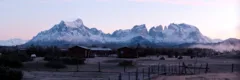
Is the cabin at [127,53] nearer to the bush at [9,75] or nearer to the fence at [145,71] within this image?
the fence at [145,71]

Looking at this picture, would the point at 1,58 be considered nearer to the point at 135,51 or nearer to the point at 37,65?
the point at 37,65

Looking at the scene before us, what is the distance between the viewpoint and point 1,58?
55500 mm

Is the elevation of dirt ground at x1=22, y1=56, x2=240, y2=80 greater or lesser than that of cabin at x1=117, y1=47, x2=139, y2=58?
lesser

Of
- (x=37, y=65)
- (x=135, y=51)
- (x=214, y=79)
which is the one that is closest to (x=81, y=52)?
(x=135, y=51)

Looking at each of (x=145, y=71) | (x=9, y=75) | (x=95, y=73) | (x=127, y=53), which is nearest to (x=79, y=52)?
(x=127, y=53)

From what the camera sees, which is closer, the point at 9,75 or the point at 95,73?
the point at 9,75

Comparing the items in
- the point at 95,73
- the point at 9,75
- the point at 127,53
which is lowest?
the point at 95,73

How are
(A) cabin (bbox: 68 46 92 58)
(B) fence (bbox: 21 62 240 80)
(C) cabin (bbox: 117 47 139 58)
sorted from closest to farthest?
(B) fence (bbox: 21 62 240 80), (A) cabin (bbox: 68 46 92 58), (C) cabin (bbox: 117 47 139 58)

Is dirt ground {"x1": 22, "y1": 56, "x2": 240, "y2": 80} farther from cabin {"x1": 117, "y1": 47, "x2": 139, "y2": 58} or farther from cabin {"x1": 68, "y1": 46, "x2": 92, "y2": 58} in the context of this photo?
cabin {"x1": 117, "y1": 47, "x2": 139, "y2": 58}

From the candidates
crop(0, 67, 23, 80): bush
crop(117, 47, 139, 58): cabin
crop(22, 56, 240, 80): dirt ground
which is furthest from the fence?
crop(117, 47, 139, 58): cabin

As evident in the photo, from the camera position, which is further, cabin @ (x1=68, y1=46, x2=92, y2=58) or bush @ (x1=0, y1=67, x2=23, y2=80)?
cabin @ (x1=68, y1=46, x2=92, y2=58)

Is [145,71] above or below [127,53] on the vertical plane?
below

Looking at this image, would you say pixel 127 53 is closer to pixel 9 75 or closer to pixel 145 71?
pixel 145 71

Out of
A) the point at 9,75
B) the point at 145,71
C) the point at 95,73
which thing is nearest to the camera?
the point at 9,75
